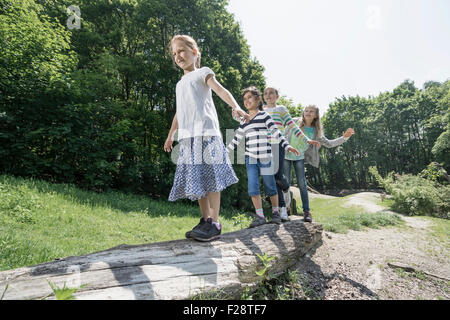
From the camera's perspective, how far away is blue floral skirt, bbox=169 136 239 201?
7.79ft

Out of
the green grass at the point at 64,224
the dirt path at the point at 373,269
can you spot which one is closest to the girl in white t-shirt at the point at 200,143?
the dirt path at the point at 373,269

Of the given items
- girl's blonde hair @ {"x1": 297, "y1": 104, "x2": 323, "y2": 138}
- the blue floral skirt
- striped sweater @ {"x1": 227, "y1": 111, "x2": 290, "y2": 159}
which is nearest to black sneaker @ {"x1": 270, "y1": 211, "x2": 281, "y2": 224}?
striped sweater @ {"x1": 227, "y1": 111, "x2": 290, "y2": 159}

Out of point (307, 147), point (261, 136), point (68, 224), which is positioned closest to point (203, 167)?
point (261, 136)

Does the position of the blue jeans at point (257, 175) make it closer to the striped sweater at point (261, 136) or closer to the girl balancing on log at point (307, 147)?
the striped sweater at point (261, 136)

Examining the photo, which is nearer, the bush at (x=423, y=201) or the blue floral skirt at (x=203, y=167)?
the blue floral skirt at (x=203, y=167)

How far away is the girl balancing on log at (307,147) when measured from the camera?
4121 millimetres

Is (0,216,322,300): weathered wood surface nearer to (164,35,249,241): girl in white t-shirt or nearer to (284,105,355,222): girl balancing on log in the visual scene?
(164,35,249,241): girl in white t-shirt

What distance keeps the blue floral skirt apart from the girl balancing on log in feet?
6.90

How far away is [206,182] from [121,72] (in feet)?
38.8

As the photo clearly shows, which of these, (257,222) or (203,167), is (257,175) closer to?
(257,222)

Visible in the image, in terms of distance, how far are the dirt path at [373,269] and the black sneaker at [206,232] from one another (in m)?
1.41

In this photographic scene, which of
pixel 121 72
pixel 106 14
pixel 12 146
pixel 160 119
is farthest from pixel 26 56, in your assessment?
pixel 106 14

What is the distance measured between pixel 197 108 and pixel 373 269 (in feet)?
12.3

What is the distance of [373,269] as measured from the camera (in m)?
3.44
